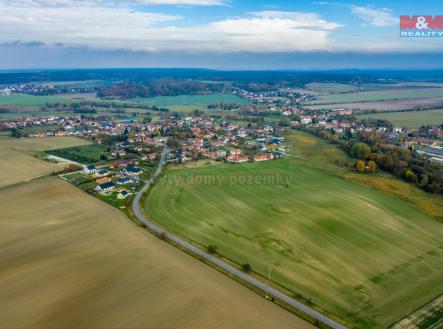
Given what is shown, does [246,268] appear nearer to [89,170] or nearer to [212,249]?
[212,249]

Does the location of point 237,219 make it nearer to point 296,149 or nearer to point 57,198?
point 57,198

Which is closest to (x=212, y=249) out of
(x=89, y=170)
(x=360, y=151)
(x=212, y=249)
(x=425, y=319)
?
(x=212, y=249)

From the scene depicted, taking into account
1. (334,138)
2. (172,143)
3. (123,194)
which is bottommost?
(123,194)

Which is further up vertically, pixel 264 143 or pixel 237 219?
pixel 264 143

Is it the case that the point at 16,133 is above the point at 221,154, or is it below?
above

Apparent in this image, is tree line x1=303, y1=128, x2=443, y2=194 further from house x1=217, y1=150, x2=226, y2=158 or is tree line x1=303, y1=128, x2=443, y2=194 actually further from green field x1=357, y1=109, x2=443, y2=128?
green field x1=357, y1=109, x2=443, y2=128

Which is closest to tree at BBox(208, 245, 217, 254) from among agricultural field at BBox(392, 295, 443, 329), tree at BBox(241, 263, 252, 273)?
tree at BBox(241, 263, 252, 273)

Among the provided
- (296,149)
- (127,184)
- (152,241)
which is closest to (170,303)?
(152,241)
